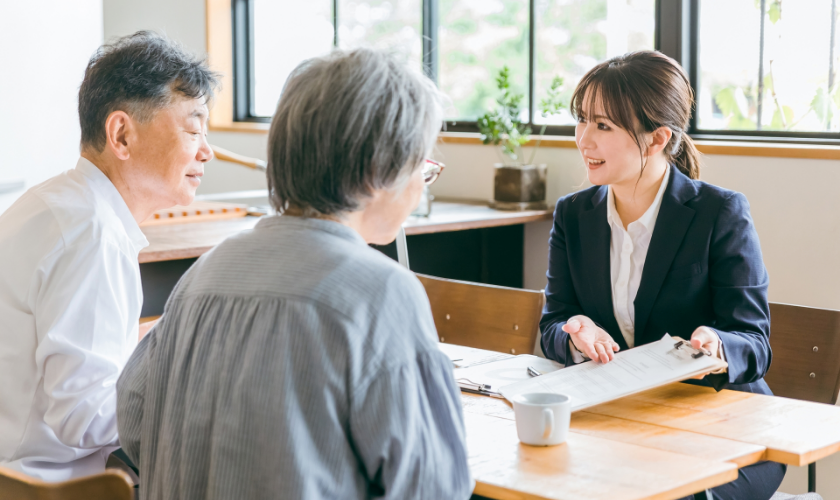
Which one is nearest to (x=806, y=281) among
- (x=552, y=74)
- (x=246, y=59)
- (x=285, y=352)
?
(x=552, y=74)

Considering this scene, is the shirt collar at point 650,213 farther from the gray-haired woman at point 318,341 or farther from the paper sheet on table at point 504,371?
the gray-haired woman at point 318,341

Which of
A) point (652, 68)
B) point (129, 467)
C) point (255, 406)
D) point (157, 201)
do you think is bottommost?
point (129, 467)

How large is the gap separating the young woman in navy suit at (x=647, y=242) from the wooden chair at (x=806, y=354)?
20cm

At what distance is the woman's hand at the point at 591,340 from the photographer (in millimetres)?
1489

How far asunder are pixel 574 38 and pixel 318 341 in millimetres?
2788

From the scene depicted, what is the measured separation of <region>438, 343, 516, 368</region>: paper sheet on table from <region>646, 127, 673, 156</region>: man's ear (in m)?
0.53

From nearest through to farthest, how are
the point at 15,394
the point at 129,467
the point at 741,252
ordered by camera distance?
the point at 15,394, the point at 129,467, the point at 741,252

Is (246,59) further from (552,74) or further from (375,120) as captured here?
(375,120)

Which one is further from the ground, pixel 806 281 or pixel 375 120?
pixel 375 120

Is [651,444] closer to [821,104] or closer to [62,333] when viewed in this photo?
[62,333]

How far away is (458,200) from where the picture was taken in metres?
3.58

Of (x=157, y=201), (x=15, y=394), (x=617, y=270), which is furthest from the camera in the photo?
(x=617, y=270)

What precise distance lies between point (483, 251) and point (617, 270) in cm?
153

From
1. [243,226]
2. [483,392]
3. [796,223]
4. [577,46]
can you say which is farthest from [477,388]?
[577,46]
